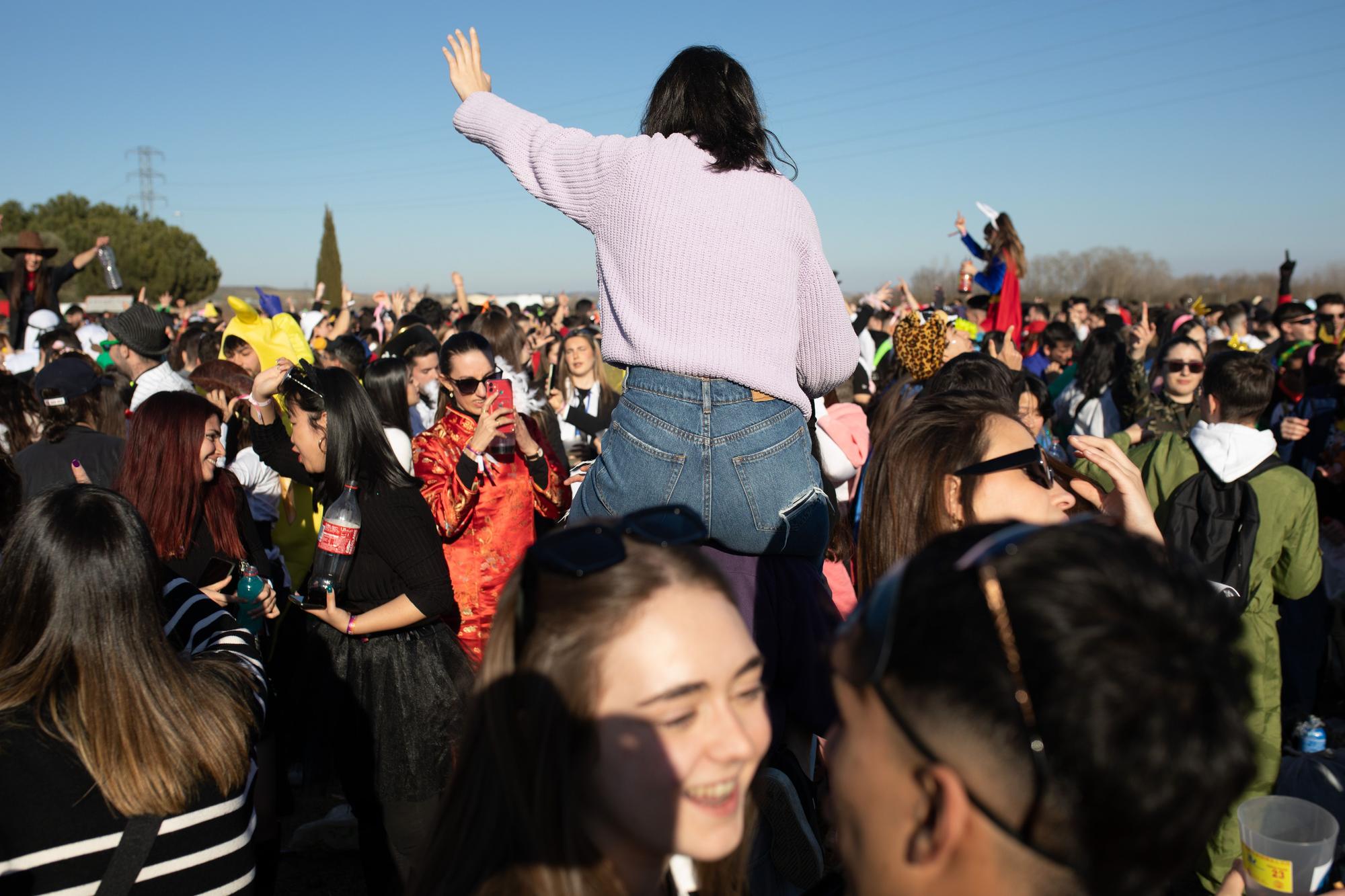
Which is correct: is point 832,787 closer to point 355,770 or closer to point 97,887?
point 97,887

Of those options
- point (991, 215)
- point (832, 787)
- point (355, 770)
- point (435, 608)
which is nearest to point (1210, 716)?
point (832, 787)

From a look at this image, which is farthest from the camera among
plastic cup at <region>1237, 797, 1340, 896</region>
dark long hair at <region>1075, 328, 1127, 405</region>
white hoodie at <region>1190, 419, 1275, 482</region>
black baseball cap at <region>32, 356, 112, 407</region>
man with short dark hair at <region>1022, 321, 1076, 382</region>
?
man with short dark hair at <region>1022, 321, 1076, 382</region>

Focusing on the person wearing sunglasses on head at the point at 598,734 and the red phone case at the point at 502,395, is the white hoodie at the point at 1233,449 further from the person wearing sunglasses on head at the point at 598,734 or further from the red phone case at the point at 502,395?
the person wearing sunglasses on head at the point at 598,734

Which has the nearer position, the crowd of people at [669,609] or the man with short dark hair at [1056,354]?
the crowd of people at [669,609]

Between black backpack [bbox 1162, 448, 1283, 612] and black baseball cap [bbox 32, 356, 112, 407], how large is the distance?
5.75 m

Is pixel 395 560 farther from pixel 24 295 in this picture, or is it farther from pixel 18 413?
pixel 24 295

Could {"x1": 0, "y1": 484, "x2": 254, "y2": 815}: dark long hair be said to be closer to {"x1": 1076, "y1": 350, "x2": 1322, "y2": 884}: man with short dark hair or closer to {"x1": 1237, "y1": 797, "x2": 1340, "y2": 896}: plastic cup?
{"x1": 1237, "y1": 797, "x2": 1340, "y2": 896}: plastic cup

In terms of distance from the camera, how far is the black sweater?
142 inches

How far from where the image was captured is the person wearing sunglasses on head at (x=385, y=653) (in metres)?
3.53

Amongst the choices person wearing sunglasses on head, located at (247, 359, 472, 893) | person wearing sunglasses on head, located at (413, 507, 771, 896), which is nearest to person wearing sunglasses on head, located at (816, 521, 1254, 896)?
person wearing sunglasses on head, located at (413, 507, 771, 896)

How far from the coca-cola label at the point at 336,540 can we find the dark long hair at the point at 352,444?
27cm

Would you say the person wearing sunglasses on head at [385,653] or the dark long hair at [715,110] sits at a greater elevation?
the dark long hair at [715,110]

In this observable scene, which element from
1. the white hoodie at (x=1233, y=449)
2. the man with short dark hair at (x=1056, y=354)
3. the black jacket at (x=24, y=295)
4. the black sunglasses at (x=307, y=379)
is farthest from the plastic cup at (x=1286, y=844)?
the black jacket at (x=24, y=295)

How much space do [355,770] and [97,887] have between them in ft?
5.12
